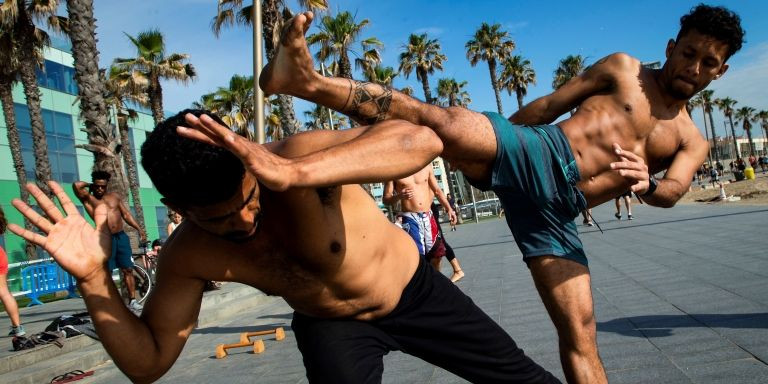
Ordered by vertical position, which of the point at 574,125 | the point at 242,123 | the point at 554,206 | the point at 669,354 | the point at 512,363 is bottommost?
the point at 669,354

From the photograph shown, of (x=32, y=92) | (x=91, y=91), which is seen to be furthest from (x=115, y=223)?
(x=32, y=92)

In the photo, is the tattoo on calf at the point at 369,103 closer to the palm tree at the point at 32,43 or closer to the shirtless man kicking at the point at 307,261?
the shirtless man kicking at the point at 307,261

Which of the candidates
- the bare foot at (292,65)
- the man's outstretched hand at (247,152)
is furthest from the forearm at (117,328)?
the bare foot at (292,65)

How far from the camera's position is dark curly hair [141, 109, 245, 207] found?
1.67m

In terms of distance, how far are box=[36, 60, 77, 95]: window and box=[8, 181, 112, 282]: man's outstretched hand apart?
95.5 feet

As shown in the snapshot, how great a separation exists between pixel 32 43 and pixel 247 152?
1976 centimetres

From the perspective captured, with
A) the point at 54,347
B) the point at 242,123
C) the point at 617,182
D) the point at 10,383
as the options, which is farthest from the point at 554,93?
the point at 242,123

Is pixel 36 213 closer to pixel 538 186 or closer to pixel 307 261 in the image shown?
pixel 307 261

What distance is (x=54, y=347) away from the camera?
5.94 m

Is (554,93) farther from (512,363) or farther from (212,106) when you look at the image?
(212,106)

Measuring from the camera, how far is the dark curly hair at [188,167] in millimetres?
1670

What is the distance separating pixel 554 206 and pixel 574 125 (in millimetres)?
438

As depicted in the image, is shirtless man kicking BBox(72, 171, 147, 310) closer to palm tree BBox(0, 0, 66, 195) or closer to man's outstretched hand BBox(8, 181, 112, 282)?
man's outstretched hand BBox(8, 181, 112, 282)

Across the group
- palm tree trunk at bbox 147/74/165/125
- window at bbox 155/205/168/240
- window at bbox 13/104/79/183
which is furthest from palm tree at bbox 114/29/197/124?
window at bbox 155/205/168/240
